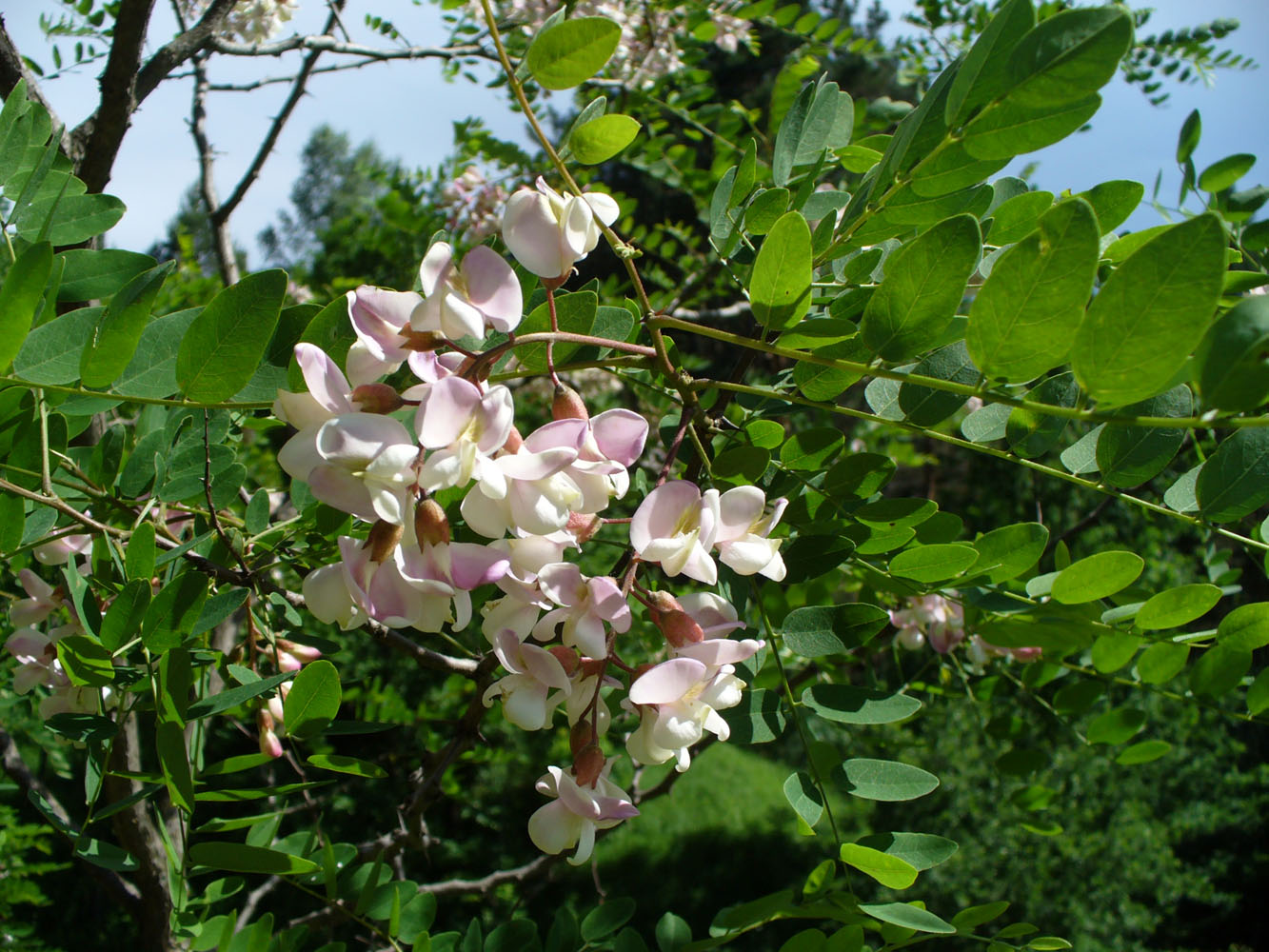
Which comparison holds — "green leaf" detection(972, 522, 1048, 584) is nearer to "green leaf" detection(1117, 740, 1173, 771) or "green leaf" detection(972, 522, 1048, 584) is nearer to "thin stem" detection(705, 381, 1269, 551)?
"thin stem" detection(705, 381, 1269, 551)

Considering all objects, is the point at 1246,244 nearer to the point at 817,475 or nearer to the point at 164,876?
the point at 817,475

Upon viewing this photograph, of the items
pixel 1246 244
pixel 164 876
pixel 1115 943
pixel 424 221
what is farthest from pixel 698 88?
pixel 1115 943

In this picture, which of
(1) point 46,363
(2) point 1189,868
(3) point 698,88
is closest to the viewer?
(1) point 46,363

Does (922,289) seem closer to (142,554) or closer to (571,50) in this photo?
(571,50)

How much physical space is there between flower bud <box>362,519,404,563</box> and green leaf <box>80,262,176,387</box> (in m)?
0.21

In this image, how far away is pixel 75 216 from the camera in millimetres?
742

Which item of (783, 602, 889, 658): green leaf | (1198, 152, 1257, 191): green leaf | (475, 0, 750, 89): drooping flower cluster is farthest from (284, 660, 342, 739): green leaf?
(475, 0, 750, 89): drooping flower cluster

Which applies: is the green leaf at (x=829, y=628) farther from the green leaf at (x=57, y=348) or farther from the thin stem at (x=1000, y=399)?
the green leaf at (x=57, y=348)

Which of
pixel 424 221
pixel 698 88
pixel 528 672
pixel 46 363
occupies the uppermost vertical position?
pixel 698 88

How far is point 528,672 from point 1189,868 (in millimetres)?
3648

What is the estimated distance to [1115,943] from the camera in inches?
118

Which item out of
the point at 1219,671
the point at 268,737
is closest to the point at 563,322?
the point at 268,737

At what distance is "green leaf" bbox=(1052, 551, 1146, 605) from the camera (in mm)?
661

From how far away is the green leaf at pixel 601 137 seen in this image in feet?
1.78
